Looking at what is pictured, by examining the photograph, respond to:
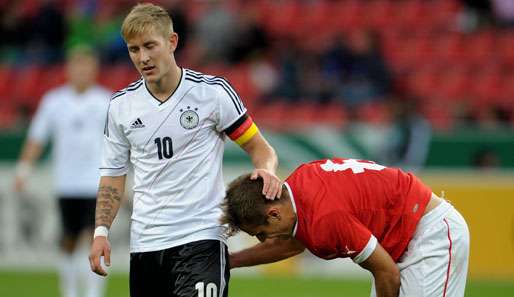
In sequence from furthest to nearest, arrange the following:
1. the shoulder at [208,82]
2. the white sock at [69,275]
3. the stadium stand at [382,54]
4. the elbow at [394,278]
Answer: the stadium stand at [382,54], the white sock at [69,275], the shoulder at [208,82], the elbow at [394,278]

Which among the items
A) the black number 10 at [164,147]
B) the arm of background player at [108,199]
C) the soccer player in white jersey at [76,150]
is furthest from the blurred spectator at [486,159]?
the black number 10 at [164,147]

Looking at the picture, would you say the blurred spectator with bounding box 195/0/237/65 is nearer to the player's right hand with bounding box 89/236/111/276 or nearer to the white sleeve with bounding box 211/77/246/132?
the white sleeve with bounding box 211/77/246/132

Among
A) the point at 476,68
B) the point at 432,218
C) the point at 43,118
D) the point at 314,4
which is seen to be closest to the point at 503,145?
the point at 476,68

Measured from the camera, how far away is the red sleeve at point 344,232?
521cm

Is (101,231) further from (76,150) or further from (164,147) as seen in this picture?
(76,150)

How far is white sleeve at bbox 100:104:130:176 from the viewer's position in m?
5.86

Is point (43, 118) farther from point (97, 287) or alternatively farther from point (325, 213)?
point (325, 213)

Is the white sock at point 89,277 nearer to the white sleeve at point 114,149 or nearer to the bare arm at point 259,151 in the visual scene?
the white sleeve at point 114,149

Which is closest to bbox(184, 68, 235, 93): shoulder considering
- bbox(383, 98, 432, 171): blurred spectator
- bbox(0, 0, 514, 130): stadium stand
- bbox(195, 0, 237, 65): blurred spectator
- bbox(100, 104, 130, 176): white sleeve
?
bbox(100, 104, 130, 176): white sleeve

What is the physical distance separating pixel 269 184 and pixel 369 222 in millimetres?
592

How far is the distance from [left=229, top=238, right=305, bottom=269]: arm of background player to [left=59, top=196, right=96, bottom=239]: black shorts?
4587 mm

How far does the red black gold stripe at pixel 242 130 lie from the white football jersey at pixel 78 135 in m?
4.66

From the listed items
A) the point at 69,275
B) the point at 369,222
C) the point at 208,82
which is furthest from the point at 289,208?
the point at 69,275

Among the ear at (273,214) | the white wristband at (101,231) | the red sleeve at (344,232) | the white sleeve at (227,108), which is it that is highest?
the white sleeve at (227,108)
